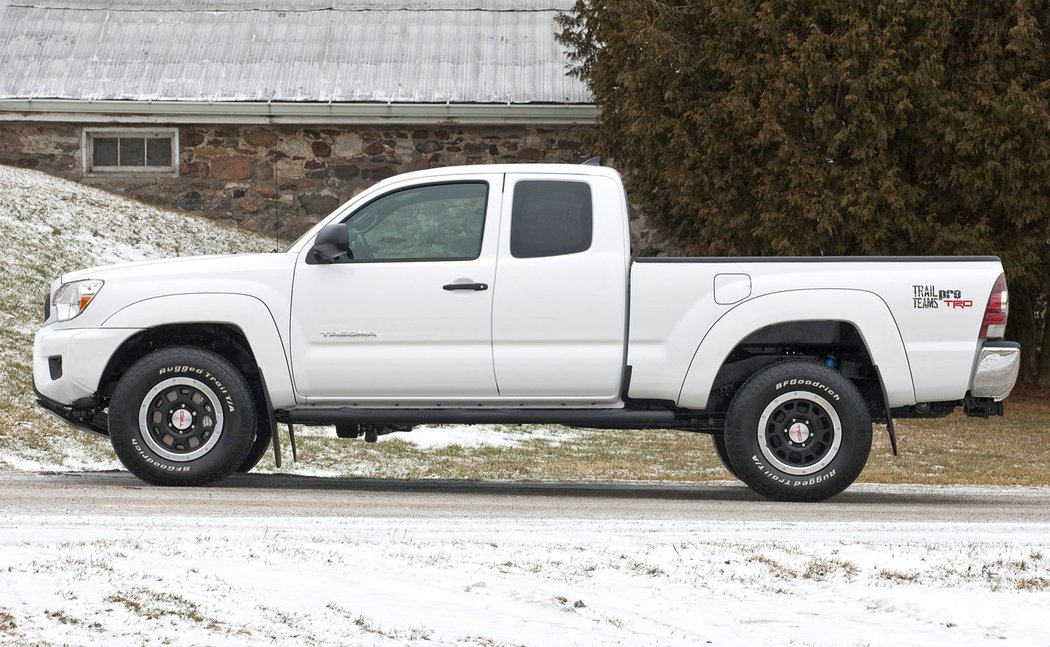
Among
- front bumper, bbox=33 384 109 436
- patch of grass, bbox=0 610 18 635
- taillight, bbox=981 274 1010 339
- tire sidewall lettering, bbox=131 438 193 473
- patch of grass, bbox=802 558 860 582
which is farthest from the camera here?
front bumper, bbox=33 384 109 436

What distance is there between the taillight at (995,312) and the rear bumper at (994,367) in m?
0.06

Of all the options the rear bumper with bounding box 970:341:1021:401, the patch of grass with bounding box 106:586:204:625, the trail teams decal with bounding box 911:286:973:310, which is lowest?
the patch of grass with bounding box 106:586:204:625

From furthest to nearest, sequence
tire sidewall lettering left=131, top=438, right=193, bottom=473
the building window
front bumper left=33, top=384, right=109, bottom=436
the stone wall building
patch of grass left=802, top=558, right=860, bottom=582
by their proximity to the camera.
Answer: the building window
the stone wall building
front bumper left=33, top=384, right=109, bottom=436
tire sidewall lettering left=131, top=438, right=193, bottom=473
patch of grass left=802, top=558, right=860, bottom=582

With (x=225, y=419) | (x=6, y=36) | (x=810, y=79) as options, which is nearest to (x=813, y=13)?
(x=810, y=79)

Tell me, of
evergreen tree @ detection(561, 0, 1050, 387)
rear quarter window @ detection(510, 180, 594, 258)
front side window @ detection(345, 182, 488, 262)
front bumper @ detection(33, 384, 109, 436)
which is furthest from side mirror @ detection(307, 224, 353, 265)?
evergreen tree @ detection(561, 0, 1050, 387)

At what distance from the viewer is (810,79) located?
1634 cm

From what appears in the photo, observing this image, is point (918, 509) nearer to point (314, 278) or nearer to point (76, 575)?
point (314, 278)

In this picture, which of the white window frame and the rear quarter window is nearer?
the rear quarter window

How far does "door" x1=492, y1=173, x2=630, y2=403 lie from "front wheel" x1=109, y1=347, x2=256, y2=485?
1.57m

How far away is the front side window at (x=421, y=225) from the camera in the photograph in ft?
28.1

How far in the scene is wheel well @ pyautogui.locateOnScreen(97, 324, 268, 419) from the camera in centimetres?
870

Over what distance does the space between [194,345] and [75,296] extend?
2.47 ft

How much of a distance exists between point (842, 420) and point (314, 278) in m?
3.17

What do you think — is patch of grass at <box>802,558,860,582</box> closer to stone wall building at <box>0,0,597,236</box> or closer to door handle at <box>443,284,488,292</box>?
door handle at <box>443,284,488,292</box>
